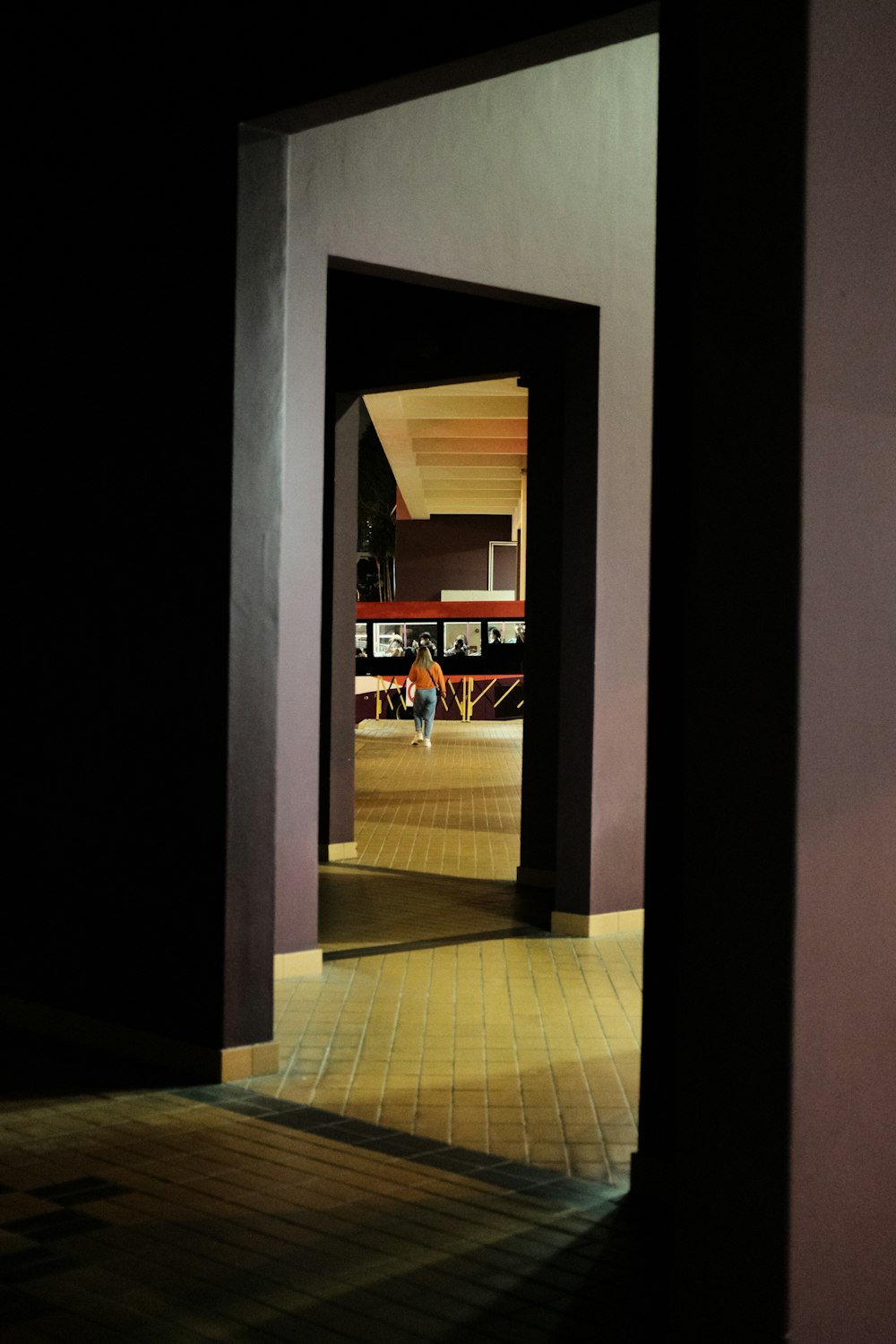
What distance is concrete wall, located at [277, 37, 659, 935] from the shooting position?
7.39 meters

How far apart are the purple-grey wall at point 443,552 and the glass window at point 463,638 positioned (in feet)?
33.9

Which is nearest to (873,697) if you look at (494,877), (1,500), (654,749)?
(654,749)

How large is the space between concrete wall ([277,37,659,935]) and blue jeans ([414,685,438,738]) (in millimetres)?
12577

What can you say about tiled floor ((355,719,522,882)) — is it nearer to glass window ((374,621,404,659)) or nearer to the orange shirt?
the orange shirt

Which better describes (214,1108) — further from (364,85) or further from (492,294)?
(492,294)

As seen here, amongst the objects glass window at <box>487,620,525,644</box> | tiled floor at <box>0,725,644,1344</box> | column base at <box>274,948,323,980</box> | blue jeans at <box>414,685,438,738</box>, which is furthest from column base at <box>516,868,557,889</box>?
glass window at <box>487,620,525,644</box>

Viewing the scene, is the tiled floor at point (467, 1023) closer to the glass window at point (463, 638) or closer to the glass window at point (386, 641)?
the glass window at point (386, 641)

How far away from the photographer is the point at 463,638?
27562 millimetres

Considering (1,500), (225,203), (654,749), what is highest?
(225,203)

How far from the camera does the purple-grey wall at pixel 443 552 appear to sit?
125ft

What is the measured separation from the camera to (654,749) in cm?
423

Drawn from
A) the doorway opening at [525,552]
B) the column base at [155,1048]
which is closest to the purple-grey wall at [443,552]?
the doorway opening at [525,552]

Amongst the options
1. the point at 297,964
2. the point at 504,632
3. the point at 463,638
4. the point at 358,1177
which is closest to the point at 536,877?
the point at 297,964

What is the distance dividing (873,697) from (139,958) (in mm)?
3598
